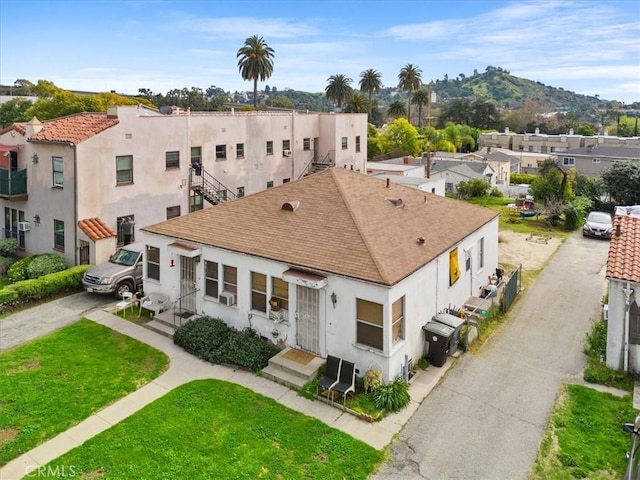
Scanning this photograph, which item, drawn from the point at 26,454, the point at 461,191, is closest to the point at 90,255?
the point at 26,454

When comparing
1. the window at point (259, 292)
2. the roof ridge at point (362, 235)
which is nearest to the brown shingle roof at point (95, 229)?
the window at point (259, 292)

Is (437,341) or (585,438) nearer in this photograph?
(585,438)

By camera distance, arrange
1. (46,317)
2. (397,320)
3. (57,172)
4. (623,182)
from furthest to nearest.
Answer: (623,182), (57,172), (46,317), (397,320)

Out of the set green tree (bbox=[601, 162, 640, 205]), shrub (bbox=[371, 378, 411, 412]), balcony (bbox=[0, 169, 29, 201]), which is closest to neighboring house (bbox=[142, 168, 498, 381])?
shrub (bbox=[371, 378, 411, 412])

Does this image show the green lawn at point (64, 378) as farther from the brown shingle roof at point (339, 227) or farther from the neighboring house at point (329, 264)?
the brown shingle roof at point (339, 227)

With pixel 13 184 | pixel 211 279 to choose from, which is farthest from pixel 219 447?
pixel 13 184

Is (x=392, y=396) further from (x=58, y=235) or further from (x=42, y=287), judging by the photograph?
(x=58, y=235)

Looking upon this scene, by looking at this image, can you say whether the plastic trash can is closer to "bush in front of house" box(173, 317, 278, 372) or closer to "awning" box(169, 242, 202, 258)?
"bush in front of house" box(173, 317, 278, 372)
